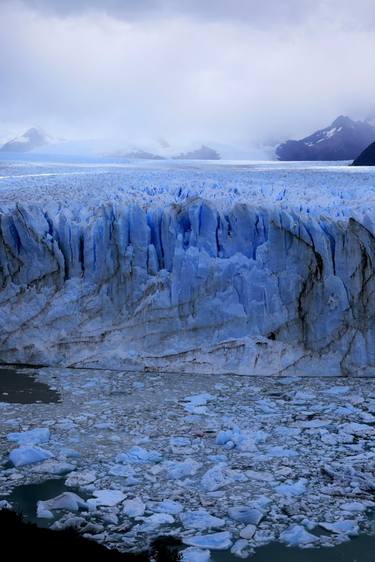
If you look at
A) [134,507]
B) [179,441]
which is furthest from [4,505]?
[179,441]

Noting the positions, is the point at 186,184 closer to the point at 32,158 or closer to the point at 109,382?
the point at 109,382

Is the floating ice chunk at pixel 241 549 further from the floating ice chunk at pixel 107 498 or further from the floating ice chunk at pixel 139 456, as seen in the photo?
the floating ice chunk at pixel 139 456

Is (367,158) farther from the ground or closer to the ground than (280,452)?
farther from the ground

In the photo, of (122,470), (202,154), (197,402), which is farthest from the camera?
(202,154)

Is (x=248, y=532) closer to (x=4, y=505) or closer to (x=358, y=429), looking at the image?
(x=4, y=505)

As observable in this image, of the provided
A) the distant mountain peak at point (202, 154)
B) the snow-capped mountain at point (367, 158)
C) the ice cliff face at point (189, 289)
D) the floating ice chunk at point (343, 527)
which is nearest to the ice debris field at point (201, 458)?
the floating ice chunk at point (343, 527)

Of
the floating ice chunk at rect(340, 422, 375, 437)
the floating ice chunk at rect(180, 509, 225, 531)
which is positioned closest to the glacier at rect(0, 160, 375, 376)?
the floating ice chunk at rect(340, 422, 375, 437)
